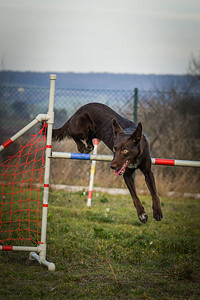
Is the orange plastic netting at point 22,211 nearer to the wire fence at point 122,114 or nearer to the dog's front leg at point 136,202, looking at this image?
the dog's front leg at point 136,202

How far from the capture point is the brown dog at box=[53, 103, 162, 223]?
4.85 m

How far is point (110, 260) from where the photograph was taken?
17.8 feet

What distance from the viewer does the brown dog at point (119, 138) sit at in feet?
15.9

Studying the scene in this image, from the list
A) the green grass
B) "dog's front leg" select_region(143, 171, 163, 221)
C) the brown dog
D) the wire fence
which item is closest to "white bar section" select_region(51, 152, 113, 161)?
the brown dog

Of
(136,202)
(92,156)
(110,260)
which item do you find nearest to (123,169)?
(92,156)

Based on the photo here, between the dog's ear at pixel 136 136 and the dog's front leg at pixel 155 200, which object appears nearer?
the dog's ear at pixel 136 136

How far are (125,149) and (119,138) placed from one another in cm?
18

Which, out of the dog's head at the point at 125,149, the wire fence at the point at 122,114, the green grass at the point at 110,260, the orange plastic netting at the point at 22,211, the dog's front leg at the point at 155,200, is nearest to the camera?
the green grass at the point at 110,260

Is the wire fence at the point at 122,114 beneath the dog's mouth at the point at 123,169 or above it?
above

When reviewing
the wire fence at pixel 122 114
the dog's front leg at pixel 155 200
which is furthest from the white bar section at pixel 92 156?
the wire fence at pixel 122 114

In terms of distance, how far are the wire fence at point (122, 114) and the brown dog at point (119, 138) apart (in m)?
4.63

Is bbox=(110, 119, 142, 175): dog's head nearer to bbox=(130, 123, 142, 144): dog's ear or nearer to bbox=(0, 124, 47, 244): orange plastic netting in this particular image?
bbox=(130, 123, 142, 144): dog's ear

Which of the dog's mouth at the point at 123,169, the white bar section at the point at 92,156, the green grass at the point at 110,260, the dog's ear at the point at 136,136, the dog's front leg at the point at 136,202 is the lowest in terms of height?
the green grass at the point at 110,260

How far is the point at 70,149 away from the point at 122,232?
4698 mm
